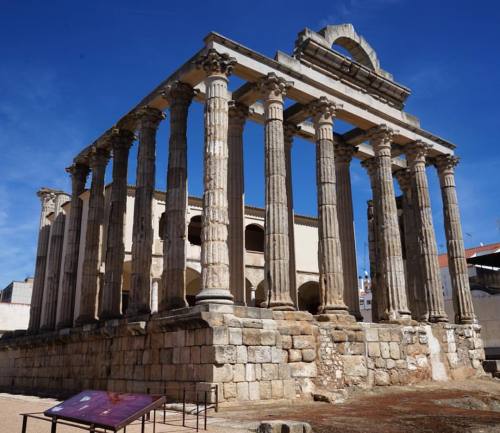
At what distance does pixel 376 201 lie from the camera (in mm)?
19672

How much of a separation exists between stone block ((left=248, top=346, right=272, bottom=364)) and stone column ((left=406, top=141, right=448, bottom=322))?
8.99 meters

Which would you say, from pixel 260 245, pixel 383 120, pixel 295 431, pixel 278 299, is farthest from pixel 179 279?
pixel 260 245

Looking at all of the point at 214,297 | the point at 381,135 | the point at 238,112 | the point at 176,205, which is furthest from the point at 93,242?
the point at 381,135

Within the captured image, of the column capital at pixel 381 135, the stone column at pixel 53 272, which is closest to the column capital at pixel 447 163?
the column capital at pixel 381 135

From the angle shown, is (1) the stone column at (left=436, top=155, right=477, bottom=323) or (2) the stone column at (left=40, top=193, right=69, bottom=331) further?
(2) the stone column at (left=40, top=193, right=69, bottom=331)

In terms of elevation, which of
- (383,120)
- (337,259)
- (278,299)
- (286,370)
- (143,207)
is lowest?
(286,370)

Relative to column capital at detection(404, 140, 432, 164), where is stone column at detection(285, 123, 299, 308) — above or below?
below

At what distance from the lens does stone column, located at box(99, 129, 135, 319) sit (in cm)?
1773

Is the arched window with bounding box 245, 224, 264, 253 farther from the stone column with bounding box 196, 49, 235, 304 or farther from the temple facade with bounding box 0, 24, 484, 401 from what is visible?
the stone column with bounding box 196, 49, 235, 304

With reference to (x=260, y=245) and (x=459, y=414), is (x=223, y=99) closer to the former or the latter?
(x=459, y=414)

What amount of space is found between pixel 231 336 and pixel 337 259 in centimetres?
542

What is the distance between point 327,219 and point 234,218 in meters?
3.00

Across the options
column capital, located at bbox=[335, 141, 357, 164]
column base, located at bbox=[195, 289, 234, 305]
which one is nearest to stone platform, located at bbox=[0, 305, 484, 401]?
column base, located at bbox=[195, 289, 234, 305]

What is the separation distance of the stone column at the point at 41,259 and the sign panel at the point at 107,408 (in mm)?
17480
